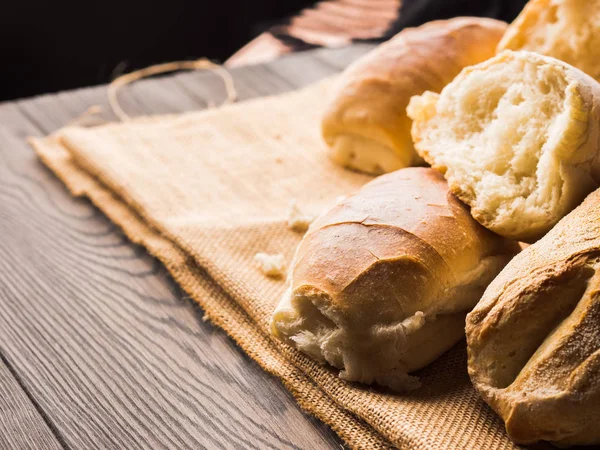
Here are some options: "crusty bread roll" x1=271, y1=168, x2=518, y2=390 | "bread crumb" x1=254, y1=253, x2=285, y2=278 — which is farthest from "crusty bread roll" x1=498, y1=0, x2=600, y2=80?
"bread crumb" x1=254, y1=253, x2=285, y2=278

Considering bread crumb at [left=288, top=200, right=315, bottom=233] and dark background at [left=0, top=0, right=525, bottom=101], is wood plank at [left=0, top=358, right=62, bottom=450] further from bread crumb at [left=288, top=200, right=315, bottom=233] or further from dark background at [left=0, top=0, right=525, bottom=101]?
dark background at [left=0, top=0, right=525, bottom=101]

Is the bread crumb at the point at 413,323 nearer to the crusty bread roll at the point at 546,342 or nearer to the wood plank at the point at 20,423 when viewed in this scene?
the crusty bread roll at the point at 546,342

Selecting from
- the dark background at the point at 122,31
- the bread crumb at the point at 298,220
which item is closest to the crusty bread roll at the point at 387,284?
the bread crumb at the point at 298,220

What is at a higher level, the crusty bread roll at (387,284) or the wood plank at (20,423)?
the crusty bread roll at (387,284)

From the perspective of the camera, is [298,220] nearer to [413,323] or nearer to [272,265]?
[272,265]

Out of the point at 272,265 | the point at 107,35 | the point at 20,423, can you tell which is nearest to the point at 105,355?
the point at 20,423
